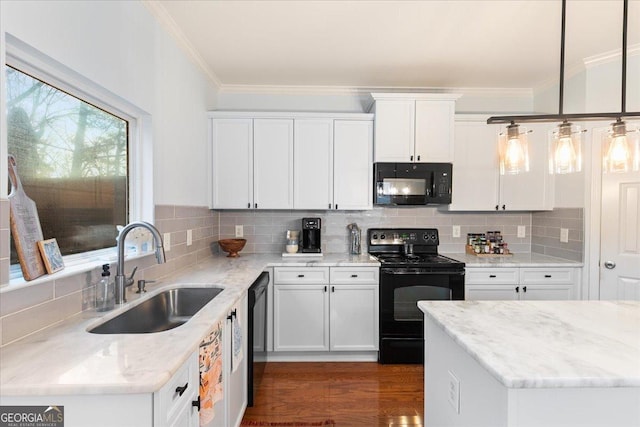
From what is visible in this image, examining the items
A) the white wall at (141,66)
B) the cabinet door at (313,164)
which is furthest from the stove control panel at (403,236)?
the white wall at (141,66)

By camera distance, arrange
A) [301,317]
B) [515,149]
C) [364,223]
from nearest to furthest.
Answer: [515,149]
[301,317]
[364,223]

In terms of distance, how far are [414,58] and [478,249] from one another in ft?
6.45

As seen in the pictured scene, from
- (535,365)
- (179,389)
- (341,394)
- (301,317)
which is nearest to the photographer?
(535,365)

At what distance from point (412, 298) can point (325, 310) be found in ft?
2.52

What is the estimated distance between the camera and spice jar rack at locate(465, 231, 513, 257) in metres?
3.46

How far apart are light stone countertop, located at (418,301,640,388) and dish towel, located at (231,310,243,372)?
3.27 ft

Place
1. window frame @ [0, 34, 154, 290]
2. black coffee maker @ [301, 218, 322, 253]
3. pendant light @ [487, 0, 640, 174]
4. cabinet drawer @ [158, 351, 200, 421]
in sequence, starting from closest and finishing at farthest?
cabinet drawer @ [158, 351, 200, 421]
window frame @ [0, 34, 154, 290]
pendant light @ [487, 0, 640, 174]
black coffee maker @ [301, 218, 322, 253]

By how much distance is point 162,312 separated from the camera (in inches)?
75.2

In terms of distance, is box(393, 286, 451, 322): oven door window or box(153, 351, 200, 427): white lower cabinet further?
box(393, 286, 451, 322): oven door window

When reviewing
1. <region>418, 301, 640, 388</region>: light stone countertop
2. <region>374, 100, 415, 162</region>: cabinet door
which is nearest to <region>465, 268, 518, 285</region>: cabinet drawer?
<region>374, 100, 415, 162</region>: cabinet door

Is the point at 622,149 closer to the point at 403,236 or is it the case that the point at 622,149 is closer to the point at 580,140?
the point at 580,140

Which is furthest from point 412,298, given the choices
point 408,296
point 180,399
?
point 180,399

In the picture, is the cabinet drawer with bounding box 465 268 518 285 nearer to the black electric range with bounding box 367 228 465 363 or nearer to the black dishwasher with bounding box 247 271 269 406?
the black electric range with bounding box 367 228 465 363

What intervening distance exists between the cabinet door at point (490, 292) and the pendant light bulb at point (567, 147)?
1.78m
